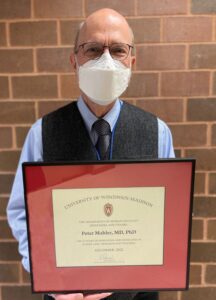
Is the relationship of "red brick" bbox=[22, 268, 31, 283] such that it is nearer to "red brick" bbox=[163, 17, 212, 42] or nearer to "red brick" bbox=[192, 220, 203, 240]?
"red brick" bbox=[192, 220, 203, 240]

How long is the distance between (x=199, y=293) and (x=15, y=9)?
1.47 metres

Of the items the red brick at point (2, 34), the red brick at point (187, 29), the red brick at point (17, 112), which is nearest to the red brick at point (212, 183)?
the red brick at point (187, 29)

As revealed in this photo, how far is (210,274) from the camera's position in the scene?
1.59 metres

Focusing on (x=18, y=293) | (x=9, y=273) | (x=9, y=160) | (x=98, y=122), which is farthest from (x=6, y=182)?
(x=98, y=122)

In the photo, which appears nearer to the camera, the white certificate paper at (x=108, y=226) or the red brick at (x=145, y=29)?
the white certificate paper at (x=108, y=226)

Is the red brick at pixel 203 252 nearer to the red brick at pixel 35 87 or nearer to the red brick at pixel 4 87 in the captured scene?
the red brick at pixel 35 87

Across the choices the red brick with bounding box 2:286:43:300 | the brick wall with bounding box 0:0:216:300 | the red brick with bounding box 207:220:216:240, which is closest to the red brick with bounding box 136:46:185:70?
the brick wall with bounding box 0:0:216:300

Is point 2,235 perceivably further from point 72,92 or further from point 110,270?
point 110,270

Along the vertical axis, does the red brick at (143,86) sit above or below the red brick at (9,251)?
above

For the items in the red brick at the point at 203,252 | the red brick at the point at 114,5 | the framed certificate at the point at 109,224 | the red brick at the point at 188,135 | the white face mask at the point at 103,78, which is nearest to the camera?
the framed certificate at the point at 109,224

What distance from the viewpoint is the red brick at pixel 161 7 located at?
132 cm

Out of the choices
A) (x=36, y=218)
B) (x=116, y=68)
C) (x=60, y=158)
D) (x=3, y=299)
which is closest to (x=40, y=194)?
(x=36, y=218)

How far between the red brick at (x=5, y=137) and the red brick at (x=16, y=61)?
0.78 ft

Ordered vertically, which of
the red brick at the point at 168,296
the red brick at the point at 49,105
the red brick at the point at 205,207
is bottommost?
the red brick at the point at 168,296
